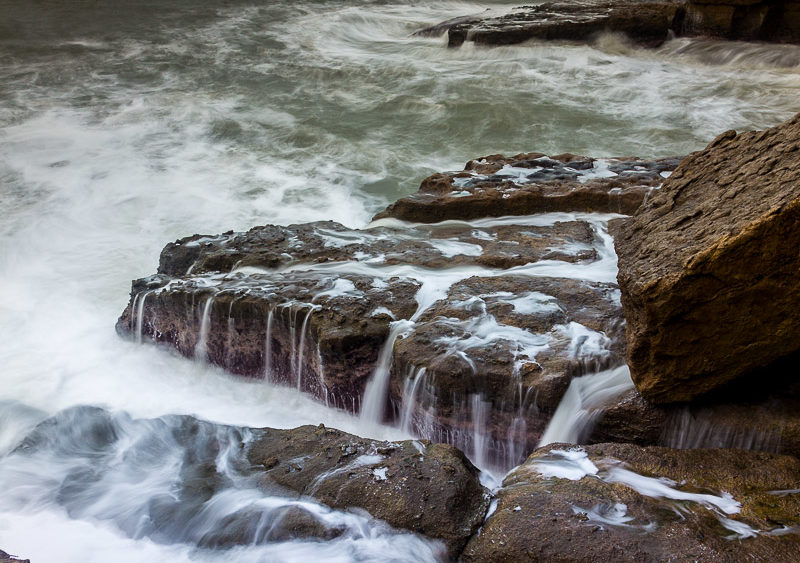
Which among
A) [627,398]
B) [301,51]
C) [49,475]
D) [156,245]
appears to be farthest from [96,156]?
[627,398]

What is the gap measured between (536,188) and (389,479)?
11.1ft

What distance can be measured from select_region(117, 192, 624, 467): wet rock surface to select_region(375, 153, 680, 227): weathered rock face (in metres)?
0.12

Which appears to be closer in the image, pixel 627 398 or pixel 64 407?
pixel 627 398

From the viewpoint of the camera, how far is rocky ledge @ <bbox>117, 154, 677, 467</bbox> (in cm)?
353

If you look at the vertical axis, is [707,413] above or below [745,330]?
below

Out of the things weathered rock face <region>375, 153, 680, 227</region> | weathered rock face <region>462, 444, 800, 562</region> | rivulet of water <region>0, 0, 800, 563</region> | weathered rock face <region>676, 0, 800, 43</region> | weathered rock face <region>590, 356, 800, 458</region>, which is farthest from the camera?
weathered rock face <region>676, 0, 800, 43</region>

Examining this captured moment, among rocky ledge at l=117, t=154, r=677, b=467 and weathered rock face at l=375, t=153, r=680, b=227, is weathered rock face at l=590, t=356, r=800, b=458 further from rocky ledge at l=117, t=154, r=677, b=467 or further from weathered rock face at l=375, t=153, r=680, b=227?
weathered rock face at l=375, t=153, r=680, b=227

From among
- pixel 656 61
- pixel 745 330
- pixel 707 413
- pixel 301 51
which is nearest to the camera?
pixel 745 330

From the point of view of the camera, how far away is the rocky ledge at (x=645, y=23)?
456 inches

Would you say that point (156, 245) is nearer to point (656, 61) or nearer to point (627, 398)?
point (627, 398)

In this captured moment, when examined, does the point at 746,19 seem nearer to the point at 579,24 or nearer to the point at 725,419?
the point at 579,24

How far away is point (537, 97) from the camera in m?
10.6

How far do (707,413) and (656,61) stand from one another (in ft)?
33.3

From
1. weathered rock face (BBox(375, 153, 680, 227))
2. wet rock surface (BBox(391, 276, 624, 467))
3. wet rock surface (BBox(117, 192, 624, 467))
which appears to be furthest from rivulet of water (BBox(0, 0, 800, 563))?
weathered rock face (BBox(375, 153, 680, 227))
